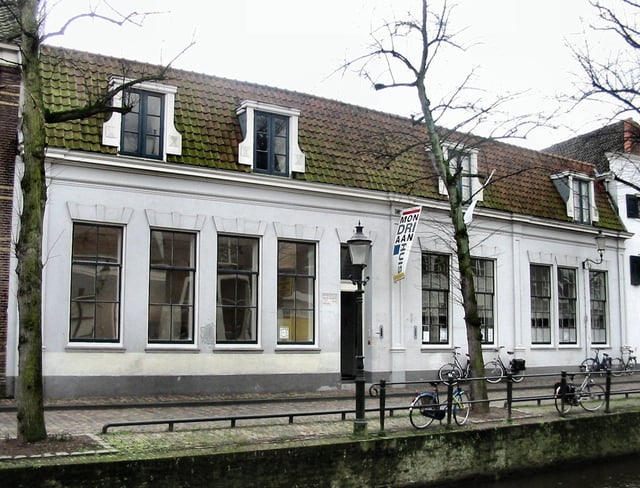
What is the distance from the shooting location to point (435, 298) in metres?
20.6

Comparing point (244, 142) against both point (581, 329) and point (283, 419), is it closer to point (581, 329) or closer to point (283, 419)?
point (283, 419)

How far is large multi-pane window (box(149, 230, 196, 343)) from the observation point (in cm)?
1612

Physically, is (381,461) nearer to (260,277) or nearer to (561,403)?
(561,403)

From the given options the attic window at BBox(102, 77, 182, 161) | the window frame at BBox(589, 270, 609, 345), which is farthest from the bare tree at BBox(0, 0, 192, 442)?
the window frame at BBox(589, 270, 609, 345)

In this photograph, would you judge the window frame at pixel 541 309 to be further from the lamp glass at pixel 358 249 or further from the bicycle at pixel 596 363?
the lamp glass at pixel 358 249

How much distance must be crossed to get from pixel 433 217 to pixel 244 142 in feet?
20.6

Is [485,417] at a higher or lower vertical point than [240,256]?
lower

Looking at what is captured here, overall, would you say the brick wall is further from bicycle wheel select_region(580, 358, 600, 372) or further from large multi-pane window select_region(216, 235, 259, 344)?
bicycle wheel select_region(580, 358, 600, 372)

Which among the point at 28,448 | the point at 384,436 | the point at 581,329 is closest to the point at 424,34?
the point at 384,436

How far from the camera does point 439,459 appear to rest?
11.8 metres

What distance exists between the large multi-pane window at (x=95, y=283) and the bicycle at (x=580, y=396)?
9.16 m

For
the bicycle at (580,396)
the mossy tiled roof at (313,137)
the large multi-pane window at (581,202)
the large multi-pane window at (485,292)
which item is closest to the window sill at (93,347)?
the mossy tiled roof at (313,137)

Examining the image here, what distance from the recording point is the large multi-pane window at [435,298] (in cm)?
2038

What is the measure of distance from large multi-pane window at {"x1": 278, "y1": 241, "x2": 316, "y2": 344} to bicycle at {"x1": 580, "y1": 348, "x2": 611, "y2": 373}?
33.8 feet
